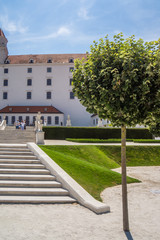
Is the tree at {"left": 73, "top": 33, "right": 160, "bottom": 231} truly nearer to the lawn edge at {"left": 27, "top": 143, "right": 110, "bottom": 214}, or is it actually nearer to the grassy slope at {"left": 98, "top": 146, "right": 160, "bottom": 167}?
the lawn edge at {"left": 27, "top": 143, "right": 110, "bottom": 214}

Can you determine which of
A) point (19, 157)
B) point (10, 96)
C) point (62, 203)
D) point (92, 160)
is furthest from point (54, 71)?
point (62, 203)

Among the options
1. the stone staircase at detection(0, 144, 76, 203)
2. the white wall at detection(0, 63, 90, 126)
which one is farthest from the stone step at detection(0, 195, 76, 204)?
the white wall at detection(0, 63, 90, 126)

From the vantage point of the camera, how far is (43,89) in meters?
57.8

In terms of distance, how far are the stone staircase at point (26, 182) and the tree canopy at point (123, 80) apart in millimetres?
4162

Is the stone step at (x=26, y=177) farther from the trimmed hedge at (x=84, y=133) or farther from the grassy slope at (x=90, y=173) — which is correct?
the trimmed hedge at (x=84, y=133)

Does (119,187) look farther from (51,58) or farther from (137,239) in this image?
(51,58)

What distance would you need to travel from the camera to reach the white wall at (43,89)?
56844 millimetres

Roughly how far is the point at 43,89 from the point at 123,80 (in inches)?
2115

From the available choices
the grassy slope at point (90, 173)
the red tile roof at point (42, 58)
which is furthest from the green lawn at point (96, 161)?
the red tile roof at point (42, 58)

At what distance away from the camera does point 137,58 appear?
567 cm

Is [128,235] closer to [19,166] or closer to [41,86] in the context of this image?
[19,166]

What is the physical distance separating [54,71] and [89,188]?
2017 inches

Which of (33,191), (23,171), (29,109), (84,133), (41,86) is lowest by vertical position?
(33,191)

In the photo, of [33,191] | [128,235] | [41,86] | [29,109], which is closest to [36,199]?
[33,191]
